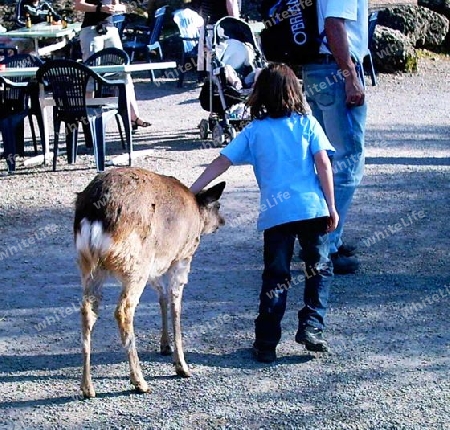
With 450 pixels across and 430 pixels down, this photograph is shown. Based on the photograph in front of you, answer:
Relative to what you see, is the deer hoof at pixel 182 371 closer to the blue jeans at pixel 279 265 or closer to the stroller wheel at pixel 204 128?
the blue jeans at pixel 279 265

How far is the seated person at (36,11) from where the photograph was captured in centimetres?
1694

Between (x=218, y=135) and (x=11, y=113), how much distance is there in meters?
2.34

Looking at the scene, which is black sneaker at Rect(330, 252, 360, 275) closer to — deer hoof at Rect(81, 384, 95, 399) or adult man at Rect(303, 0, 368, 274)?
adult man at Rect(303, 0, 368, 274)

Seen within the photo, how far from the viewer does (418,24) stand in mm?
17094

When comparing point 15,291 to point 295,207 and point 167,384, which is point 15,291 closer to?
point 167,384

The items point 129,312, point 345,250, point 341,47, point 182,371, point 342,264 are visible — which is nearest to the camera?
point 129,312

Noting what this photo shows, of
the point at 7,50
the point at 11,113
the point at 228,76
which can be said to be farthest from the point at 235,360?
the point at 7,50

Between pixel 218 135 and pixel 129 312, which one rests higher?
pixel 129 312

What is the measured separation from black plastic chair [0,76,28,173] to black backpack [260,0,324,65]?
13.8ft

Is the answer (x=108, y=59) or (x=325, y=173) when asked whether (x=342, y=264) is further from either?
(x=108, y=59)

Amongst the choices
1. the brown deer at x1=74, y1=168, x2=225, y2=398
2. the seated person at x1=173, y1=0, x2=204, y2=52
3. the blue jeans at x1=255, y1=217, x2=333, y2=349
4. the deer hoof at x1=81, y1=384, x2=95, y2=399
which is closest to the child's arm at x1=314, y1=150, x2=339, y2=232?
the blue jeans at x1=255, y1=217, x2=333, y2=349

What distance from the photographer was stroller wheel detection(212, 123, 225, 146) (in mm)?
10594

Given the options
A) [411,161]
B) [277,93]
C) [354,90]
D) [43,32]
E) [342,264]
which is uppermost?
[277,93]

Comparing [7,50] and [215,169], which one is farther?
[7,50]
